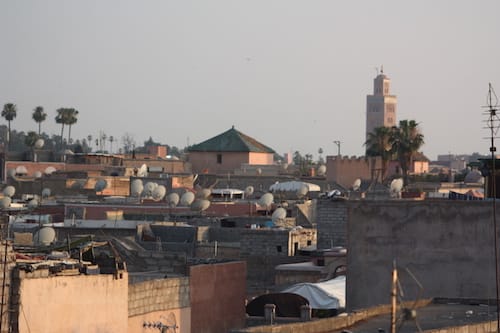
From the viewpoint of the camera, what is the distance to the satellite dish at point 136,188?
61312 mm

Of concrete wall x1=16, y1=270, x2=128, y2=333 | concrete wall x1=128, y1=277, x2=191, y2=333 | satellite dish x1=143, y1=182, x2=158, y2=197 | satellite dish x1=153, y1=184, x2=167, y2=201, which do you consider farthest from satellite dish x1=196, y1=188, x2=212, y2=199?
concrete wall x1=16, y1=270, x2=128, y2=333

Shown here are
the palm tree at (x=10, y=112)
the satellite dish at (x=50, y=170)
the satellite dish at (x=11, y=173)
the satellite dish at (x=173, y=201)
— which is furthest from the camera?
the palm tree at (x=10, y=112)

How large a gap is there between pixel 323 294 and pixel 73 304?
28.2ft

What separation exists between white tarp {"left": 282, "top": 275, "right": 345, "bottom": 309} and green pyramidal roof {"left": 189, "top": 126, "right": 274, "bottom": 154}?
58.5 m

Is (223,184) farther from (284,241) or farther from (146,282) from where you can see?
(146,282)

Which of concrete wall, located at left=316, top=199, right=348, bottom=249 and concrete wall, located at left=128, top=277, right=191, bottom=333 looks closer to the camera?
concrete wall, located at left=128, top=277, right=191, bottom=333

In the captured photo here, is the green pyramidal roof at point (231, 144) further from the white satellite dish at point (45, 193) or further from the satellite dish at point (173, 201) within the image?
the satellite dish at point (173, 201)

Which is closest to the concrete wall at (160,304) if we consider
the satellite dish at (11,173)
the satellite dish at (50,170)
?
the satellite dish at (11,173)

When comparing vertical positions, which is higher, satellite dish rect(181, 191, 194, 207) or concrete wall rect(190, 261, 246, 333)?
satellite dish rect(181, 191, 194, 207)

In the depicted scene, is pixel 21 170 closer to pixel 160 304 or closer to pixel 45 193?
pixel 45 193

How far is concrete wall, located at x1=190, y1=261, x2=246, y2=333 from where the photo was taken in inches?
975

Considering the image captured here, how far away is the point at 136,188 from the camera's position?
6197 centimetres

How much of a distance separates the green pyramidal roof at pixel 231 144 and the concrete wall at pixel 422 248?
210ft

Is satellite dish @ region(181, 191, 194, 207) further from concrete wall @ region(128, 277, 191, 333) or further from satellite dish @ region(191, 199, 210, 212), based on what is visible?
concrete wall @ region(128, 277, 191, 333)
